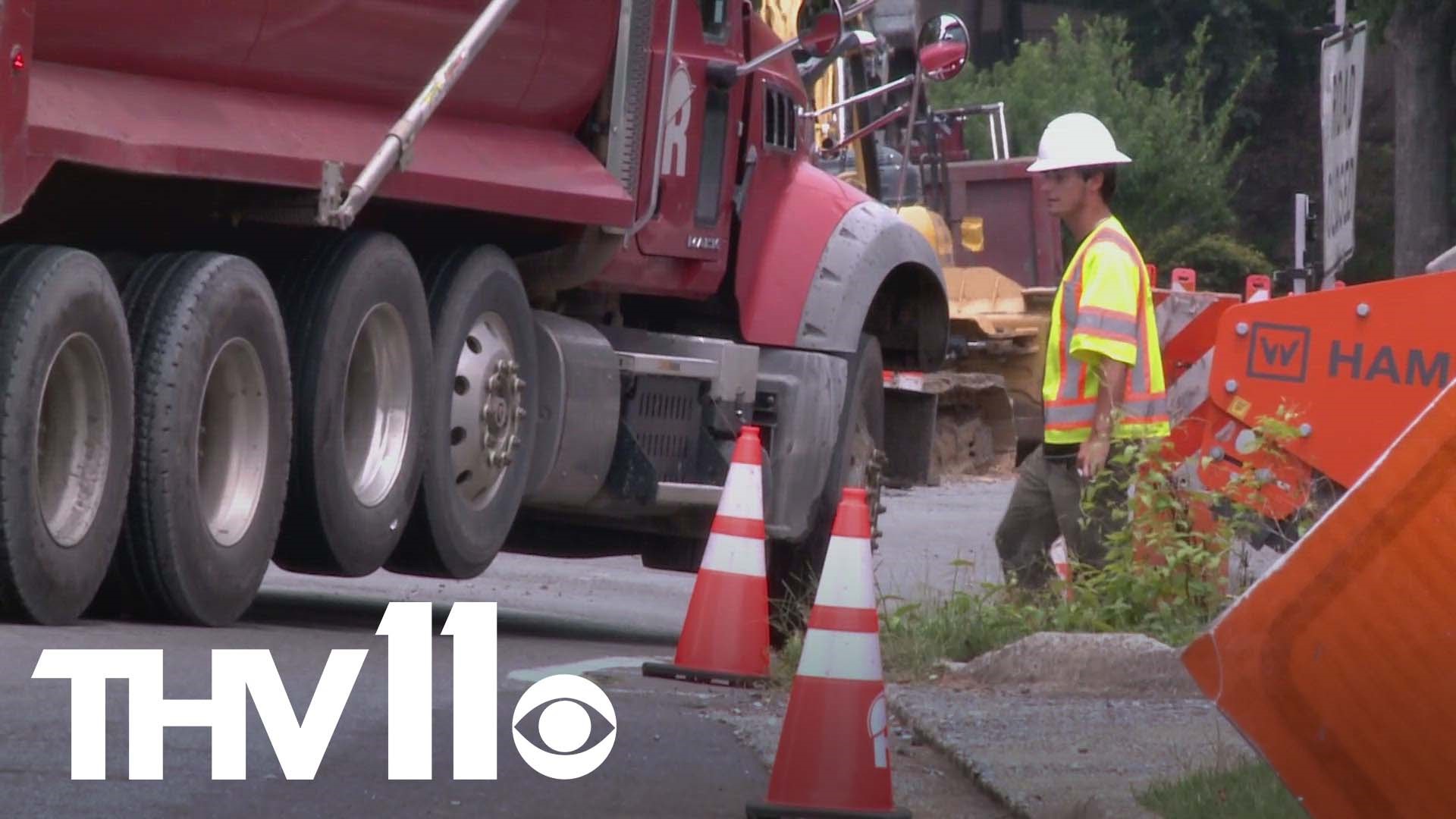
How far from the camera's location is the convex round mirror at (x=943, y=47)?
33.1ft

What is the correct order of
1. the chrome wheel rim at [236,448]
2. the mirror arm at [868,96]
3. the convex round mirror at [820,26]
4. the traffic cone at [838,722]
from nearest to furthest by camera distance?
the traffic cone at [838,722]
the chrome wheel rim at [236,448]
the convex round mirror at [820,26]
the mirror arm at [868,96]

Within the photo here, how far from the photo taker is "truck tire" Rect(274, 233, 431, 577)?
8070mm

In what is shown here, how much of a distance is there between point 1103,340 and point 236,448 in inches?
102

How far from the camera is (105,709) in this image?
240 inches

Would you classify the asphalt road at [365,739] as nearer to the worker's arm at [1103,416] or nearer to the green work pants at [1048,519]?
the green work pants at [1048,519]

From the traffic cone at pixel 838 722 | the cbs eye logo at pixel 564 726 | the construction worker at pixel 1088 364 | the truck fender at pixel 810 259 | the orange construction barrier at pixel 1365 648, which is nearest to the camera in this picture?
the orange construction barrier at pixel 1365 648

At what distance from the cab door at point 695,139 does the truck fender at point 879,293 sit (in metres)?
0.40

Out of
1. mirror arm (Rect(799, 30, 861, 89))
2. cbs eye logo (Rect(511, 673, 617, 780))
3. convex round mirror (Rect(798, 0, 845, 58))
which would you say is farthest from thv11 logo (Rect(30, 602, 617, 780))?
mirror arm (Rect(799, 30, 861, 89))

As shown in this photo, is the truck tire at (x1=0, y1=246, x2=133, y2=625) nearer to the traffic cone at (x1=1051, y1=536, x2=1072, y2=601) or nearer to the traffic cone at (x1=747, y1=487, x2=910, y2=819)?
the traffic cone at (x1=747, y1=487, x2=910, y2=819)

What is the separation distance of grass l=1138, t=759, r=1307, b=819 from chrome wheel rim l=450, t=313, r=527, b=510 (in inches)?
144

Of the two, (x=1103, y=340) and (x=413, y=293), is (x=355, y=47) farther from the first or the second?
(x=1103, y=340)

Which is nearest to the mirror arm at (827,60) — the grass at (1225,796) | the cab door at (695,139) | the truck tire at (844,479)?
the cab door at (695,139)

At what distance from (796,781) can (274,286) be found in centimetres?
315

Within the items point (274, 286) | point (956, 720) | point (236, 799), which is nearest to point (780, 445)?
point (274, 286)
